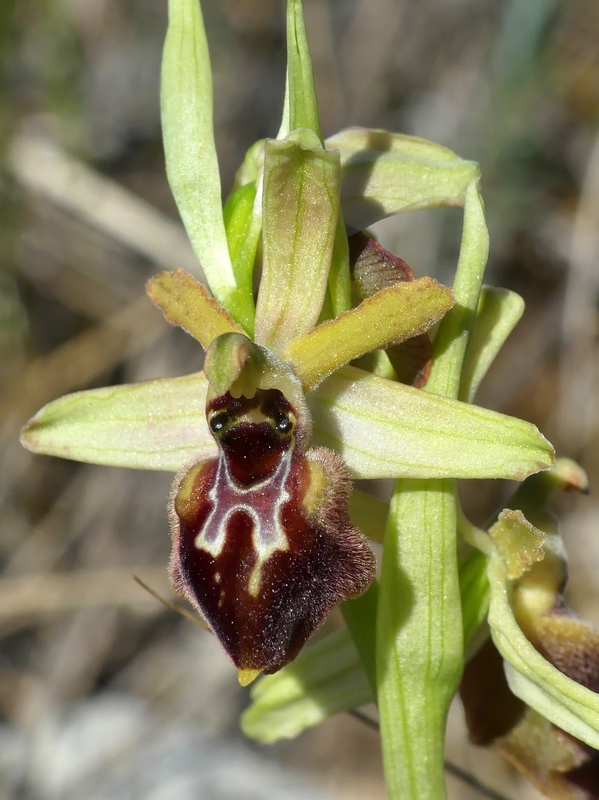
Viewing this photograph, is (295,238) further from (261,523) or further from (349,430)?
(261,523)

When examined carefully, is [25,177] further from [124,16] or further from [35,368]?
[124,16]

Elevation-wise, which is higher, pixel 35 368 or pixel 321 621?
pixel 321 621

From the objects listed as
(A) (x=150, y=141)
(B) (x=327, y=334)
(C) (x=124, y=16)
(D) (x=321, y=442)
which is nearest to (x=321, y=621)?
(D) (x=321, y=442)

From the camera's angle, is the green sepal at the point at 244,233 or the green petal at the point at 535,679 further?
the green sepal at the point at 244,233

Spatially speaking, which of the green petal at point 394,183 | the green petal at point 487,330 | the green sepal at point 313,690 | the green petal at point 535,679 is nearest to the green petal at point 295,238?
the green petal at point 394,183

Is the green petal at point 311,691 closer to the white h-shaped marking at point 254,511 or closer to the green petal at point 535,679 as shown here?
the green petal at point 535,679

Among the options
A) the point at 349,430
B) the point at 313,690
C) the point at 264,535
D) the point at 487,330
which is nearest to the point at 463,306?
the point at 487,330
